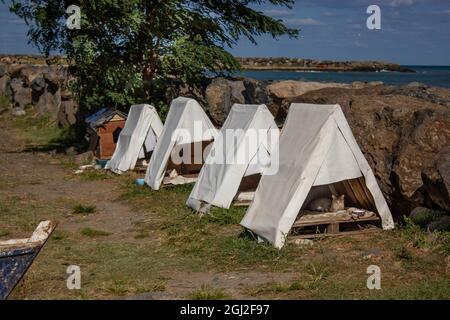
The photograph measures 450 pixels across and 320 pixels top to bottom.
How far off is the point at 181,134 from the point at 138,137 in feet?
6.83

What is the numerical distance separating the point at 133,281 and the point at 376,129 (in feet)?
14.8

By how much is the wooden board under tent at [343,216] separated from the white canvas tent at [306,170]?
183mm

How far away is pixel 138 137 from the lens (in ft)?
47.8

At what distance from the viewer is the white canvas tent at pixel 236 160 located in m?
10.4

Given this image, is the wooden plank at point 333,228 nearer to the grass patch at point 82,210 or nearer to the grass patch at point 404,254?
the grass patch at point 404,254

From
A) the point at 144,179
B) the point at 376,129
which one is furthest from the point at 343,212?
the point at 144,179

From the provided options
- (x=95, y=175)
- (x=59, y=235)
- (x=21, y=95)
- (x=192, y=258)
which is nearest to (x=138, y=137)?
(x=95, y=175)

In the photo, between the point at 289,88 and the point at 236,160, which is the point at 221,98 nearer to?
the point at 289,88

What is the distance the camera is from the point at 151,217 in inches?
419

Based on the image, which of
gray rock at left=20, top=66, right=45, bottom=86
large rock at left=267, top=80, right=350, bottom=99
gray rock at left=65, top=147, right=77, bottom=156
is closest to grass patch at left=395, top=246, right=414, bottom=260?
large rock at left=267, top=80, right=350, bottom=99

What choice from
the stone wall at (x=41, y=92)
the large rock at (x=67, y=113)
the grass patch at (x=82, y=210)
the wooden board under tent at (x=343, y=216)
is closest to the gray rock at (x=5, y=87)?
the stone wall at (x=41, y=92)

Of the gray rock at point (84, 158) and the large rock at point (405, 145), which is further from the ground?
the large rock at point (405, 145)

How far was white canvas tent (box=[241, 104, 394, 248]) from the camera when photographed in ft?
26.7
